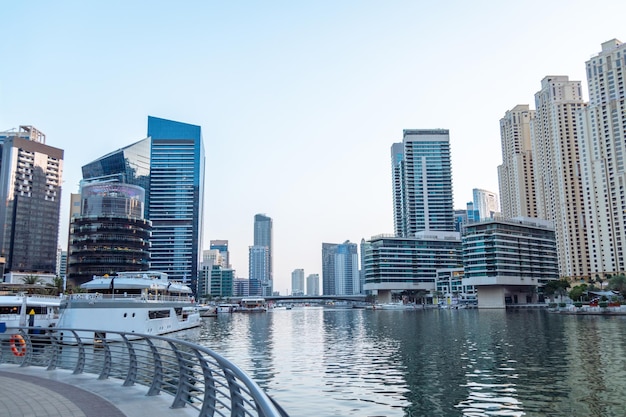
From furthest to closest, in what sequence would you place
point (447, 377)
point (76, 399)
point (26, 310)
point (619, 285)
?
point (619, 285)
point (26, 310)
point (447, 377)
point (76, 399)

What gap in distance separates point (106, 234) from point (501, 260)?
133644 millimetres

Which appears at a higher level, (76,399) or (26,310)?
(76,399)

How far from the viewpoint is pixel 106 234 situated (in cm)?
14725

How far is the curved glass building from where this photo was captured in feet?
478

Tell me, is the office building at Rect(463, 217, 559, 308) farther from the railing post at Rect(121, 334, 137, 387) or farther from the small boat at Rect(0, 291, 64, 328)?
the railing post at Rect(121, 334, 137, 387)

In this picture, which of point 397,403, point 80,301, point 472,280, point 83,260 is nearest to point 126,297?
point 80,301

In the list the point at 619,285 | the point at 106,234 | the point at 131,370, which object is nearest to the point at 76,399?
the point at 131,370

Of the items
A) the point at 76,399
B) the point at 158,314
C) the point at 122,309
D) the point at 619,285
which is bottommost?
the point at 158,314

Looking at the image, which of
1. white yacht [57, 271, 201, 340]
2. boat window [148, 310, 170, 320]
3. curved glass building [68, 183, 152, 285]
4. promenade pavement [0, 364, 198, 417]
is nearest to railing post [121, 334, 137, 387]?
promenade pavement [0, 364, 198, 417]

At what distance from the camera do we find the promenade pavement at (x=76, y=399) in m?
11.9

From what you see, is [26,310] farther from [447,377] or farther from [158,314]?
[447,377]

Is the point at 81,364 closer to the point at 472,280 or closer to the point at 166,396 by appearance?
the point at 166,396

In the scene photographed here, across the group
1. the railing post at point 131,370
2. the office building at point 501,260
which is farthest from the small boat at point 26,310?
the office building at point 501,260

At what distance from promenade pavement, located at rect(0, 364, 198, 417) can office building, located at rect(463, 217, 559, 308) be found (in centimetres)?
17842
